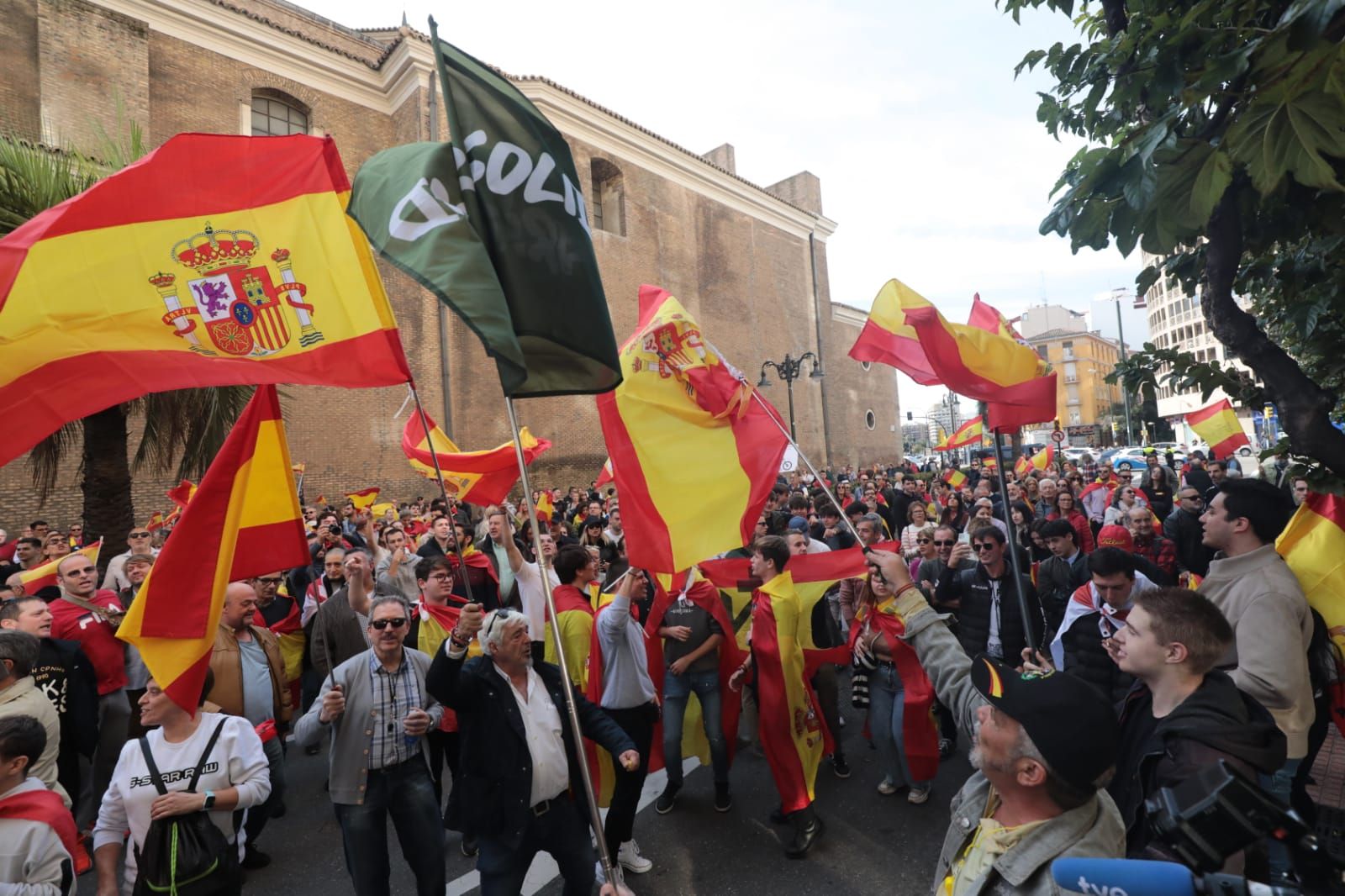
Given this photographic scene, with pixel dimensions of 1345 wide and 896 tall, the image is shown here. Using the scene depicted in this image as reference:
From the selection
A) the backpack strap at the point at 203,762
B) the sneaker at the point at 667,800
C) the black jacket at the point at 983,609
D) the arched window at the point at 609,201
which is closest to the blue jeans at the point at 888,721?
the black jacket at the point at 983,609

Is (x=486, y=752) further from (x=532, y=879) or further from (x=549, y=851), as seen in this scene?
(x=532, y=879)

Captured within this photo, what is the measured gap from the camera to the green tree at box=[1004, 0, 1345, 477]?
2.23 meters

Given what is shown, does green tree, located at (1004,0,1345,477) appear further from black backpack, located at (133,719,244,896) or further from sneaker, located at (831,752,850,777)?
black backpack, located at (133,719,244,896)

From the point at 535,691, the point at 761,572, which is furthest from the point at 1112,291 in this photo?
the point at 535,691

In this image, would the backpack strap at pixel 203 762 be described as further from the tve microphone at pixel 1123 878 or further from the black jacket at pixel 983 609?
the black jacket at pixel 983 609

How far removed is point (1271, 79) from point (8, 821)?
4.77 m

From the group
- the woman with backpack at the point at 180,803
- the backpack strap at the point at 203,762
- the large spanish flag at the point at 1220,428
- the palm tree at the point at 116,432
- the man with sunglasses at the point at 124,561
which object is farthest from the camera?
the large spanish flag at the point at 1220,428

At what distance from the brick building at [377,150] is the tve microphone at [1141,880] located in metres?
12.7

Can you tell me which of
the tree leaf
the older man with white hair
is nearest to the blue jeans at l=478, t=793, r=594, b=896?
the older man with white hair

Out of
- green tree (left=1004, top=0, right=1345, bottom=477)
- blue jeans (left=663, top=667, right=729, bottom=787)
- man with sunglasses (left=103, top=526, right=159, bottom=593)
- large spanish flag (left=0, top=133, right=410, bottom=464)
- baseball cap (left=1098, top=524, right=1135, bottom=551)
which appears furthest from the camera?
man with sunglasses (left=103, top=526, right=159, bottom=593)

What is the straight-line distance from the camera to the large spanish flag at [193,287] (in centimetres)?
265

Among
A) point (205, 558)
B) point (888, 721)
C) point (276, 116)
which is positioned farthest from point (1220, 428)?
point (276, 116)

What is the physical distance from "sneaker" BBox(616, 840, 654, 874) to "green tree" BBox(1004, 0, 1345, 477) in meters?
3.83

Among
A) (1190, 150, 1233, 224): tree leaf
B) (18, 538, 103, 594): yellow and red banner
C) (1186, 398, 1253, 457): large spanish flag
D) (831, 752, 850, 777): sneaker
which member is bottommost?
(831, 752, 850, 777): sneaker
